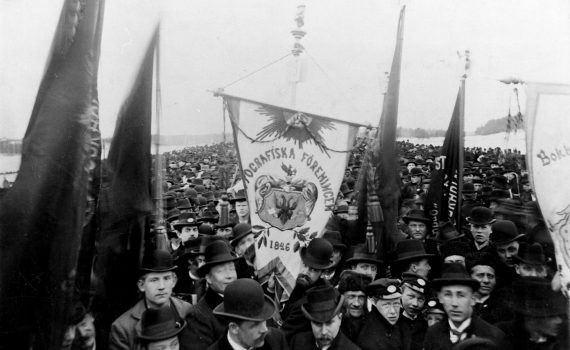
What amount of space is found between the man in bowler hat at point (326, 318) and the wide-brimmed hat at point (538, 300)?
119 cm

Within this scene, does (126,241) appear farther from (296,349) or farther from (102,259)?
(296,349)

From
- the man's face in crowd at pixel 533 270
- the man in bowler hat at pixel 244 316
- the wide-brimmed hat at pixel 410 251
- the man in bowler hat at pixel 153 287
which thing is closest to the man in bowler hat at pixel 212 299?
the man in bowler hat at pixel 153 287

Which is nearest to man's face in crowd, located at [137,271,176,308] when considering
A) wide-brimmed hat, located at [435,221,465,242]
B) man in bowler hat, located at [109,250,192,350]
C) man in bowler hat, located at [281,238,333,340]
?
man in bowler hat, located at [109,250,192,350]

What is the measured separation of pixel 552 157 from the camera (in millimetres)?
4066

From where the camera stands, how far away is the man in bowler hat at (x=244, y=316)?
3436mm

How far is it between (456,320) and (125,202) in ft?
8.75

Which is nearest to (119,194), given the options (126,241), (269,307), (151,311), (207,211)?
(126,241)

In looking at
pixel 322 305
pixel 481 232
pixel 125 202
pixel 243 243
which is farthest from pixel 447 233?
pixel 125 202

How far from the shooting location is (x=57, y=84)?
3119 mm

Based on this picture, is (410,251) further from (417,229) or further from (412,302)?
(417,229)

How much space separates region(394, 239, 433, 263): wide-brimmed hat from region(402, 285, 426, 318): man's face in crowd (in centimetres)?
66

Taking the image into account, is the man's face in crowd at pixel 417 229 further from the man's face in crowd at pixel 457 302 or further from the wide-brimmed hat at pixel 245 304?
the wide-brimmed hat at pixel 245 304

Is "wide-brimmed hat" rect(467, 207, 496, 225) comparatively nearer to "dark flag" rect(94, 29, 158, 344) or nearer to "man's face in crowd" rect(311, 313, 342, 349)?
"man's face in crowd" rect(311, 313, 342, 349)

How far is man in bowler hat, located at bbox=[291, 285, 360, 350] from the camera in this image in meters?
3.91
